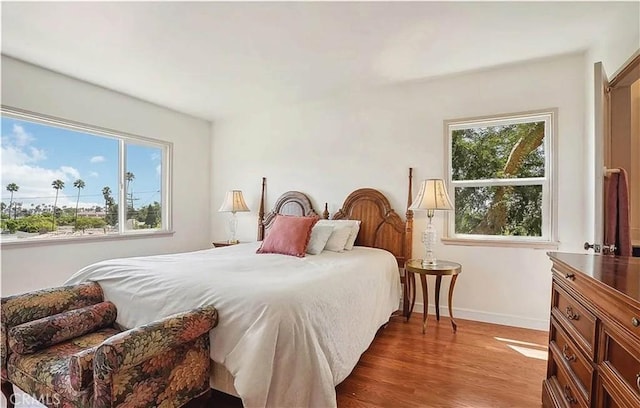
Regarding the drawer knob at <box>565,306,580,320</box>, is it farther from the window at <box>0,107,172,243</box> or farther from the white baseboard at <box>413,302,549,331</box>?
the window at <box>0,107,172,243</box>

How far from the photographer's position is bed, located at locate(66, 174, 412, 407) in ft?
4.83

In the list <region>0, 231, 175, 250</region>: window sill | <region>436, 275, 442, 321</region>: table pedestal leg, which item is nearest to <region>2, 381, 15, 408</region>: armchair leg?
<region>0, 231, 175, 250</region>: window sill

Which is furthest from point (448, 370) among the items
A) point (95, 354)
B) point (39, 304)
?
point (39, 304)

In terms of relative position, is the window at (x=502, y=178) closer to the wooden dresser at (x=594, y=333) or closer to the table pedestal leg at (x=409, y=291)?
the table pedestal leg at (x=409, y=291)

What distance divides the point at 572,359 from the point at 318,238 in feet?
6.76

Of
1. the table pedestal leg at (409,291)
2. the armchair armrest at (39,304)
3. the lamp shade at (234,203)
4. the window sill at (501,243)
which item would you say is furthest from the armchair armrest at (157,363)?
the lamp shade at (234,203)

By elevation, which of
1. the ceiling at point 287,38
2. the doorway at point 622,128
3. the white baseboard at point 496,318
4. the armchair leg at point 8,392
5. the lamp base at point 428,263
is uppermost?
the ceiling at point 287,38

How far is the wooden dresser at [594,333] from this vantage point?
0.97m

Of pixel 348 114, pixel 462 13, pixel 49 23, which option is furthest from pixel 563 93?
pixel 49 23

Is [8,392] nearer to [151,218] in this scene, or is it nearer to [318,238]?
[318,238]

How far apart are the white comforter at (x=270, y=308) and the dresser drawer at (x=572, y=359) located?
1035 millimetres

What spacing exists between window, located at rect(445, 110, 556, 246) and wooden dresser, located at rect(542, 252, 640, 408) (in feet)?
4.88

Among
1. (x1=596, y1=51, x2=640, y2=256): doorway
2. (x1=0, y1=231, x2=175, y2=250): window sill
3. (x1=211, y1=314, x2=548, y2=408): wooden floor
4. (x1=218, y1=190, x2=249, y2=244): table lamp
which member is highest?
(x1=596, y1=51, x2=640, y2=256): doorway

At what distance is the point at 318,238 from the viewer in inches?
122
